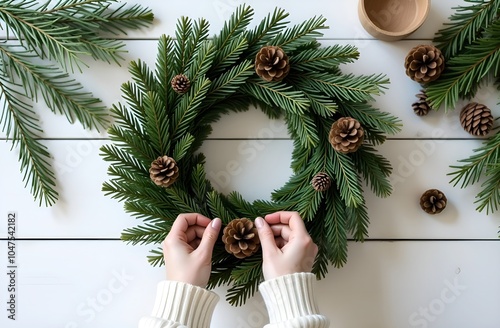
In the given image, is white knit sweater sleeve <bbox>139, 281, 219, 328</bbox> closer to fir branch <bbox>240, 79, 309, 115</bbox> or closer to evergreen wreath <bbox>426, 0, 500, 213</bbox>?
fir branch <bbox>240, 79, 309, 115</bbox>

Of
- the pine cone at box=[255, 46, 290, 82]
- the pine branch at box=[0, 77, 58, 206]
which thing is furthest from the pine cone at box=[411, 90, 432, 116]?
the pine branch at box=[0, 77, 58, 206]

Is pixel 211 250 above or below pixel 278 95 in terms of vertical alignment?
below

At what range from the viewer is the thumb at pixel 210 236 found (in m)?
0.90

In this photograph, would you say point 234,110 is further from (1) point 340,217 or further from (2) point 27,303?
(2) point 27,303

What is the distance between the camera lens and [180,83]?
957mm

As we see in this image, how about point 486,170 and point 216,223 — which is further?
point 486,170

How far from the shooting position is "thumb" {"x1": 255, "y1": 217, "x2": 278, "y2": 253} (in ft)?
2.98

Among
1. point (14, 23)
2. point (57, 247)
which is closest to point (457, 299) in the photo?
point (57, 247)

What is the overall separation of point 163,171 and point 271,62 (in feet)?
1.05

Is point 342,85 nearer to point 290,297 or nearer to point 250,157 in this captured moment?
point 250,157

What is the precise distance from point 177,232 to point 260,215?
187 millimetres

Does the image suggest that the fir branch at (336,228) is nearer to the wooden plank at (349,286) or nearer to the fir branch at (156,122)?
the wooden plank at (349,286)

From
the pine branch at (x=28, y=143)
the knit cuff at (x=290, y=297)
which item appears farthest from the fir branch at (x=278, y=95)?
the pine branch at (x=28, y=143)

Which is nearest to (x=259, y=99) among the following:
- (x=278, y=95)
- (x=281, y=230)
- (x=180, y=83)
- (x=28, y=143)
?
(x=278, y=95)
